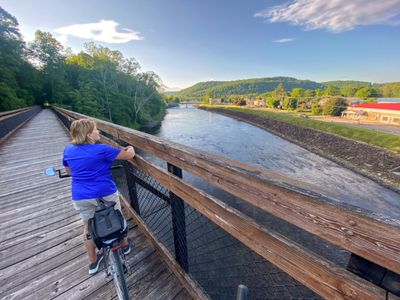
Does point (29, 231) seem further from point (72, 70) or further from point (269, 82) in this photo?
point (269, 82)

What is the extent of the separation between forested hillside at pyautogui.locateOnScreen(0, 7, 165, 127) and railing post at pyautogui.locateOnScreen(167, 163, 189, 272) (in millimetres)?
31482

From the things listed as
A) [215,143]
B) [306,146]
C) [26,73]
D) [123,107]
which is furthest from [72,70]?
[306,146]

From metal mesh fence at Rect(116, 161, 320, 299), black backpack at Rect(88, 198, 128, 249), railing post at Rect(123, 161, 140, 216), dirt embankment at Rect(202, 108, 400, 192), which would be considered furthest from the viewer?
dirt embankment at Rect(202, 108, 400, 192)

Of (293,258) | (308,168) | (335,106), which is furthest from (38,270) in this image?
(335,106)

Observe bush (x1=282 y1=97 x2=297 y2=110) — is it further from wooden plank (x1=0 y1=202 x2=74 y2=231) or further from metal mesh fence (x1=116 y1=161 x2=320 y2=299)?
wooden plank (x1=0 y1=202 x2=74 y2=231)

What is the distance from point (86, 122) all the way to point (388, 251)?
222 cm

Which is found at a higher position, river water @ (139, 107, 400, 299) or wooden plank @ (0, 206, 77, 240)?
wooden plank @ (0, 206, 77, 240)

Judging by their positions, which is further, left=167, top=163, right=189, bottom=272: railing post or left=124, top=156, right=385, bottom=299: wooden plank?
left=167, top=163, right=189, bottom=272: railing post

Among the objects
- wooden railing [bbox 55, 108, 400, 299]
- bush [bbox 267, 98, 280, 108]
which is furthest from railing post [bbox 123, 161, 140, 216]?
bush [bbox 267, 98, 280, 108]

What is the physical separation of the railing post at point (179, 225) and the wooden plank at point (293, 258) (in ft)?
1.27

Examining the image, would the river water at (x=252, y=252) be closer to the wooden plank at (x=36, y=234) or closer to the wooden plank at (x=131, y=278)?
the wooden plank at (x=131, y=278)

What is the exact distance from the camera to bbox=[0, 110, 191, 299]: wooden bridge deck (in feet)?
5.98

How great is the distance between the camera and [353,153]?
17.7 m

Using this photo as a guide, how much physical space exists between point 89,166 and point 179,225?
1.03 meters
